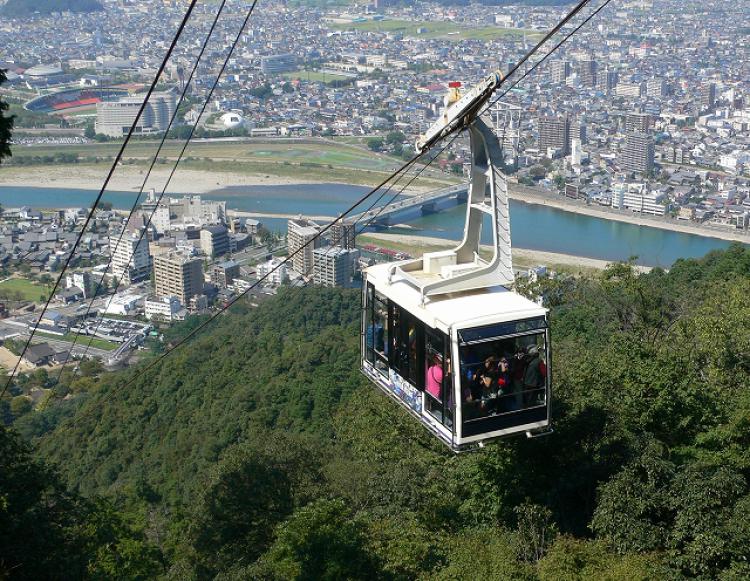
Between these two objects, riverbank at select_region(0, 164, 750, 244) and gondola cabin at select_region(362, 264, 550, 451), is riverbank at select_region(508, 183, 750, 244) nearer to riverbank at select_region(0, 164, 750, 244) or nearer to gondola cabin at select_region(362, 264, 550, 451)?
riverbank at select_region(0, 164, 750, 244)

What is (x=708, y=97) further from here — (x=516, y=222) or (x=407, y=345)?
(x=407, y=345)

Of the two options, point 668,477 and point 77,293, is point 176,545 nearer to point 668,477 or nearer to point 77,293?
point 668,477

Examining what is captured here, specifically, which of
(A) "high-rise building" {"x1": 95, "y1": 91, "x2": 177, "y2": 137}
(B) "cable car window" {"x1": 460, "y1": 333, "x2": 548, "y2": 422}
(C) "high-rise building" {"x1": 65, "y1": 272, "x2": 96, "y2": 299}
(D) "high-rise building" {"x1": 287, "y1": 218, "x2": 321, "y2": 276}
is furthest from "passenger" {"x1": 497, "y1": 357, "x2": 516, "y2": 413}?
(A) "high-rise building" {"x1": 95, "y1": 91, "x2": 177, "y2": 137}

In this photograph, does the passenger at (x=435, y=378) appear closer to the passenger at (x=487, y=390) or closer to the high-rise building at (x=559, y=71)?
the passenger at (x=487, y=390)

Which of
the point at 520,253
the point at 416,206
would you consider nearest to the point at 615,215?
the point at 416,206

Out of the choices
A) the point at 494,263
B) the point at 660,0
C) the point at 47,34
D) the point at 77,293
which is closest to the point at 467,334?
the point at 494,263
